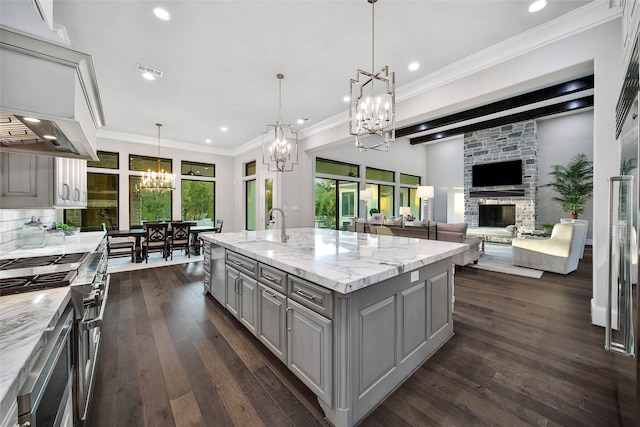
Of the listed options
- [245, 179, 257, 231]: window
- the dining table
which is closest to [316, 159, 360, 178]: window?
[245, 179, 257, 231]: window

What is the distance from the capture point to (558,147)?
796 cm

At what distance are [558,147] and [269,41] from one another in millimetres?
9505

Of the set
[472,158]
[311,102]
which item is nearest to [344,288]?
[311,102]

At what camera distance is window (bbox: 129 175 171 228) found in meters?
6.95

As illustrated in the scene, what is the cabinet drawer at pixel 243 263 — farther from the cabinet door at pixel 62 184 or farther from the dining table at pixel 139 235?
the dining table at pixel 139 235

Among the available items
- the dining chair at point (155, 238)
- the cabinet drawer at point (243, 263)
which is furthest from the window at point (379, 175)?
the cabinet drawer at point (243, 263)

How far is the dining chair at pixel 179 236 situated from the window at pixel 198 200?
2194 mm

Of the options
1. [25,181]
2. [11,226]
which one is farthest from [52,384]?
[11,226]

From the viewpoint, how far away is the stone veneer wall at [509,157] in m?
7.88

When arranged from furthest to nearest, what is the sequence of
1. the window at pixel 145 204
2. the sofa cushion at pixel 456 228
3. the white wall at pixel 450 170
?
the white wall at pixel 450 170 → the window at pixel 145 204 → the sofa cushion at pixel 456 228

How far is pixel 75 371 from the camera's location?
1188 millimetres

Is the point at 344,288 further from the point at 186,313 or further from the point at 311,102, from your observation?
the point at 311,102

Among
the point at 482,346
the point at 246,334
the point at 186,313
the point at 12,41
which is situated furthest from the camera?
Result: the point at 186,313

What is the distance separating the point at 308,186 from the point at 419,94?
3.57 metres
